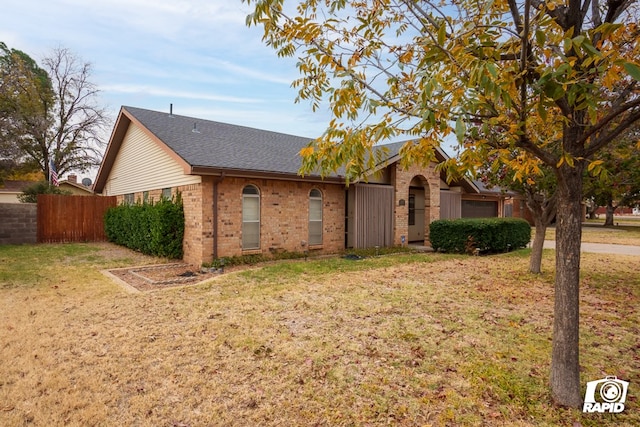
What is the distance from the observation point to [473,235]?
508 inches

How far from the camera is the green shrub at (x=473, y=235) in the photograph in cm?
1289

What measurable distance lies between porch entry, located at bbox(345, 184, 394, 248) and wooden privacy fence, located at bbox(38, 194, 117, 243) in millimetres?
12676

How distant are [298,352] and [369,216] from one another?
31.7 ft

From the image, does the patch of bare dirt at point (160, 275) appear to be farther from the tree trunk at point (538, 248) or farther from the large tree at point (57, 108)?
the large tree at point (57, 108)

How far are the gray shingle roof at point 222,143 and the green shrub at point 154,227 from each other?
1877mm

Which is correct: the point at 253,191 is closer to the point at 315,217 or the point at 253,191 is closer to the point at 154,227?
the point at 315,217

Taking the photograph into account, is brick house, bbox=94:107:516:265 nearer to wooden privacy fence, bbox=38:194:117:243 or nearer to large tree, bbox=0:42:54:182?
wooden privacy fence, bbox=38:194:117:243

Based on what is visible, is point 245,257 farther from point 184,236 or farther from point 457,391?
point 457,391

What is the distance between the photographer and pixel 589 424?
2.83m

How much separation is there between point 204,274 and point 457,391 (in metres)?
7.33

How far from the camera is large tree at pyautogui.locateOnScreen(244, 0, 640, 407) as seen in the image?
240 cm

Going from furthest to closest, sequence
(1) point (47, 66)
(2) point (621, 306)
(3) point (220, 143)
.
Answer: (1) point (47, 66)
(3) point (220, 143)
(2) point (621, 306)

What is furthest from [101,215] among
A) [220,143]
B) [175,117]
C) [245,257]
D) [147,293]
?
[147,293]

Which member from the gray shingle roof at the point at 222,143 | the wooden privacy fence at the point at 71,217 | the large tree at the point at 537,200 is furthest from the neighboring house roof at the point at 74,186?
the large tree at the point at 537,200
